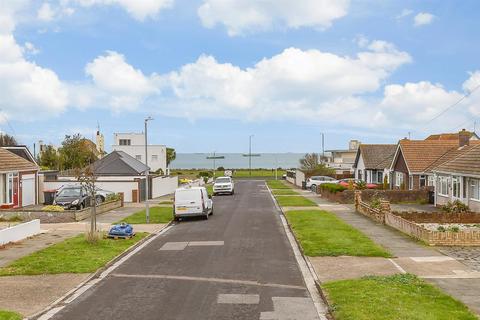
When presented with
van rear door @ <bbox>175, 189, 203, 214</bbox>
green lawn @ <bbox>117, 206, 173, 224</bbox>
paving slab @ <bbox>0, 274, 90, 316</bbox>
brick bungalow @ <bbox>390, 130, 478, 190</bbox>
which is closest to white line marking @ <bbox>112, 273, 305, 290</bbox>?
paving slab @ <bbox>0, 274, 90, 316</bbox>

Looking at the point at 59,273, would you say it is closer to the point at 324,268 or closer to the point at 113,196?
the point at 324,268

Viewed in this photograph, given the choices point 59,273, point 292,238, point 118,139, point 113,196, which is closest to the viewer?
point 59,273

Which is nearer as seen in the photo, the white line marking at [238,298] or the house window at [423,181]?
the white line marking at [238,298]

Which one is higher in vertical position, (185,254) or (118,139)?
(118,139)

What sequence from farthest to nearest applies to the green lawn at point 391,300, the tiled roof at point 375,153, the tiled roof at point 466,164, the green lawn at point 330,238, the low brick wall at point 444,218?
1. the tiled roof at point 375,153
2. the tiled roof at point 466,164
3. the low brick wall at point 444,218
4. the green lawn at point 330,238
5. the green lawn at point 391,300

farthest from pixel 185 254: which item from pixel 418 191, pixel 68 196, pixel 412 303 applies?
pixel 418 191

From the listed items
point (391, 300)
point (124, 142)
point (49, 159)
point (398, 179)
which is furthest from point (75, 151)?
point (391, 300)

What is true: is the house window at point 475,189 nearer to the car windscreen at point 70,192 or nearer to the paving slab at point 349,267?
the paving slab at point 349,267

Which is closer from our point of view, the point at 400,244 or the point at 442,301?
the point at 442,301

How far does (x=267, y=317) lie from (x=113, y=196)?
31643mm

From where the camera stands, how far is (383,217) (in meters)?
29.3

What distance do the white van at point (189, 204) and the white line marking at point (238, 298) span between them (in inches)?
718

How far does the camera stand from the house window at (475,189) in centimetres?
3322

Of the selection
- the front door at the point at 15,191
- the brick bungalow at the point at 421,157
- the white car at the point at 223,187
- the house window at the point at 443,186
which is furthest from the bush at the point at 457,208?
the front door at the point at 15,191
